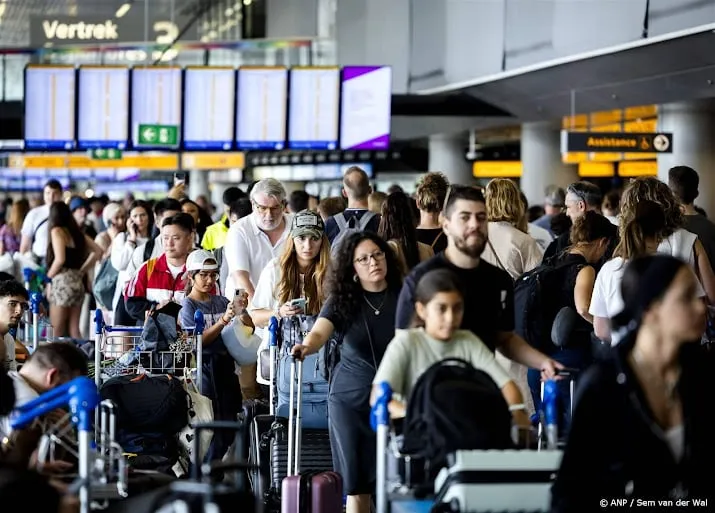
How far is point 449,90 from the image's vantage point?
27.1m

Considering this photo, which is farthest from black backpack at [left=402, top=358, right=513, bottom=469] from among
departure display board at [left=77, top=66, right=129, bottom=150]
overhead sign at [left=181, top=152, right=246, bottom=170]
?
overhead sign at [left=181, top=152, right=246, bottom=170]

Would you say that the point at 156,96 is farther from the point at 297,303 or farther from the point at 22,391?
the point at 22,391

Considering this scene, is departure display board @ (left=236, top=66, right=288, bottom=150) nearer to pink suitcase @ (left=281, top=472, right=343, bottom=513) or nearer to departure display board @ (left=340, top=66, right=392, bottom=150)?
departure display board @ (left=340, top=66, right=392, bottom=150)

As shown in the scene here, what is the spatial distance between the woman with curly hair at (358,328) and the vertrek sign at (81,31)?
80.0 ft

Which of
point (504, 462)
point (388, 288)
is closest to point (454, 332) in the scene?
point (504, 462)

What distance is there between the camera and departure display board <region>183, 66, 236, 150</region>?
75.9ft

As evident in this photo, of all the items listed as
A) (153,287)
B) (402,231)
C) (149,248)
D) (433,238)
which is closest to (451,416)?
(402,231)

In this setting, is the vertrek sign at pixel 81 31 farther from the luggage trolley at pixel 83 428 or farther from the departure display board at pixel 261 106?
the luggage trolley at pixel 83 428

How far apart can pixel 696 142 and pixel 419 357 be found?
19053 mm

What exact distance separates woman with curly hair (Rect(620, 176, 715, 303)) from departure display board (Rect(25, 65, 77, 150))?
15.3 metres

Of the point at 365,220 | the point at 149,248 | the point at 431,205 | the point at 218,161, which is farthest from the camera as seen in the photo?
the point at 218,161

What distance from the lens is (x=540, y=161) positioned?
31.7 meters

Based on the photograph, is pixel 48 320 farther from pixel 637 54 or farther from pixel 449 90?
pixel 449 90

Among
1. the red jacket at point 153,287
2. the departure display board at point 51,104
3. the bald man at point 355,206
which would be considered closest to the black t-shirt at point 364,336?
the bald man at point 355,206
